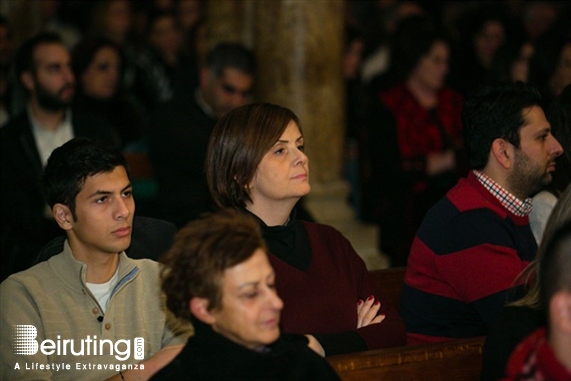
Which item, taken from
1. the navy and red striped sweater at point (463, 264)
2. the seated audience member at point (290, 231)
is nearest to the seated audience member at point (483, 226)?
the navy and red striped sweater at point (463, 264)

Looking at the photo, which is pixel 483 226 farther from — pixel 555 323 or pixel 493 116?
pixel 555 323

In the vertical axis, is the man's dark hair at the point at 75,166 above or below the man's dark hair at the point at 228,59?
below

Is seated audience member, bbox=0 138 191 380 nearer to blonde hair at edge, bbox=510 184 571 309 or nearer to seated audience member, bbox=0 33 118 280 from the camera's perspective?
blonde hair at edge, bbox=510 184 571 309

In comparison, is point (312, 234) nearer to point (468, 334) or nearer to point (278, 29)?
point (468, 334)

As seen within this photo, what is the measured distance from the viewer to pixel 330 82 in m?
6.72

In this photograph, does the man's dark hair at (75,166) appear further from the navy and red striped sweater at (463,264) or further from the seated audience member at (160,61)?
the seated audience member at (160,61)

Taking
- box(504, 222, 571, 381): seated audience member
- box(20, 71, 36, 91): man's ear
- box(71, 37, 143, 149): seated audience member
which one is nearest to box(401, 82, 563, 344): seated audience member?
box(504, 222, 571, 381): seated audience member

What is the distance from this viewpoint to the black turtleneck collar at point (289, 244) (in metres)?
3.24

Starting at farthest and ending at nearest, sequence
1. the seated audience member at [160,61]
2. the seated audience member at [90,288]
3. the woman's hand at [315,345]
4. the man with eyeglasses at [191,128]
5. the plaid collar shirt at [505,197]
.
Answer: the seated audience member at [160,61], the man with eyeglasses at [191,128], the plaid collar shirt at [505,197], the seated audience member at [90,288], the woman's hand at [315,345]

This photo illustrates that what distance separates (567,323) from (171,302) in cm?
95

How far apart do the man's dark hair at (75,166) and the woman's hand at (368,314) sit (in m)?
0.92

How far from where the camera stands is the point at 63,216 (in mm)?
3363

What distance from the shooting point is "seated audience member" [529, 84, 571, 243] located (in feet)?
13.1

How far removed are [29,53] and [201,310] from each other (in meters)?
3.60
